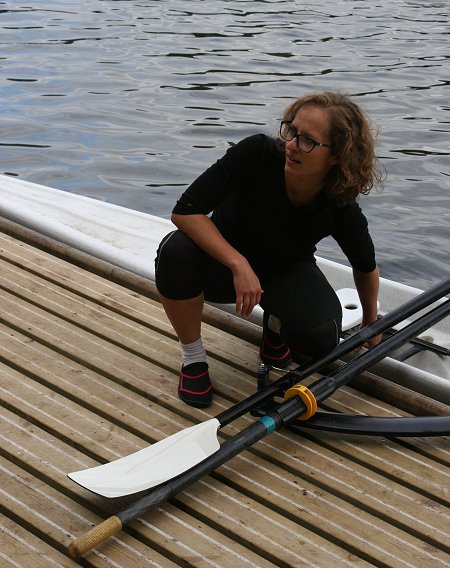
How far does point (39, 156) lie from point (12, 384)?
543cm

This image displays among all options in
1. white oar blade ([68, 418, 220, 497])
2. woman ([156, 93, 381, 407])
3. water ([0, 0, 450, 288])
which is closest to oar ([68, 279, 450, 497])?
white oar blade ([68, 418, 220, 497])

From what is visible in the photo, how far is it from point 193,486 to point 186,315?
608 millimetres

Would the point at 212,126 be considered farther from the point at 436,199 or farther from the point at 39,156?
the point at 436,199

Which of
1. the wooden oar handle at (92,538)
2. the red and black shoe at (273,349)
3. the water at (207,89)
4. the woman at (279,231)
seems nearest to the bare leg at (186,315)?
the woman at (279,231)

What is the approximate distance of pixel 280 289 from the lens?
3.12 meters

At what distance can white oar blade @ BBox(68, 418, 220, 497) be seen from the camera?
2545 mm

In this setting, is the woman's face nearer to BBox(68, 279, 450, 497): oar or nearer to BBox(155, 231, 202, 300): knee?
BBox(155, 231, 202, 300): knee

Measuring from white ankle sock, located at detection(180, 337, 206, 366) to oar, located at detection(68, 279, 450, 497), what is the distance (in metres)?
0.28

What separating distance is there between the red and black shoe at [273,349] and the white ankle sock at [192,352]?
275 millimetres

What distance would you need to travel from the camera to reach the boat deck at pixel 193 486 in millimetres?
2445

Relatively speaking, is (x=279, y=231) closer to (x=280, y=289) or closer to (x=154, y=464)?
(x=280, y=289)

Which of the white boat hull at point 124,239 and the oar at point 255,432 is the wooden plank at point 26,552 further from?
the white boat hull at point 124,239

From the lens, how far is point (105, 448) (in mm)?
2812

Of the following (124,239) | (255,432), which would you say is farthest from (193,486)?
(124,239)
